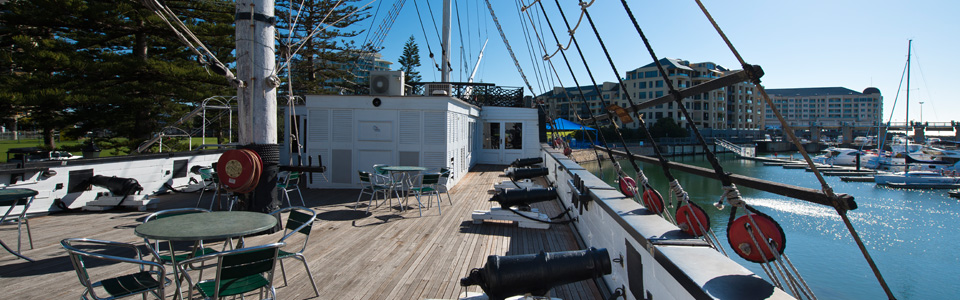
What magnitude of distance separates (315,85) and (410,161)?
17123mm

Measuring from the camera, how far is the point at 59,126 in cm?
1437

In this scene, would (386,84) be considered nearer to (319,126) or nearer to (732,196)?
(319,126)

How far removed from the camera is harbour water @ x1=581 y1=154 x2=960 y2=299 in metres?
11.4

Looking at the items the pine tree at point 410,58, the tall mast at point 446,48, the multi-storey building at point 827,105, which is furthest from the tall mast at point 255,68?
the multi-storey building at point 827,105

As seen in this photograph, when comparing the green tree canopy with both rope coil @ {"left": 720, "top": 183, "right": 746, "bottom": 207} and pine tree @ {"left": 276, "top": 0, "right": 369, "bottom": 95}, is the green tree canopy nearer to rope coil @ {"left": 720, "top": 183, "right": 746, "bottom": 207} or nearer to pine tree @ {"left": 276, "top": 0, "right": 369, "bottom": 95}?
pine tree @ {"left": 276, "top": 0, "right": 369, "bottom": 95}

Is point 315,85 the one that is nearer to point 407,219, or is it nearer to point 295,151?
point 295,151

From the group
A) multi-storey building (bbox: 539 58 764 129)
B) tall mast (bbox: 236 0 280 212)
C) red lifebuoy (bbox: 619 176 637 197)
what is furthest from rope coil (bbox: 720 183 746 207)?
multi-storey building (bbox: 539 58 764 129)

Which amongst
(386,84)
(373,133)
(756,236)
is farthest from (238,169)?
(386,84)

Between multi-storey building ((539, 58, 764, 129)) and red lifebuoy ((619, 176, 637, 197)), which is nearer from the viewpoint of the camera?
red lifebuoy ((619, 176, 637, 197))

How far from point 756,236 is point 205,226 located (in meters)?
3.08

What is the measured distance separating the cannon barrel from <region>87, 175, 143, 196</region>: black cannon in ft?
18.7

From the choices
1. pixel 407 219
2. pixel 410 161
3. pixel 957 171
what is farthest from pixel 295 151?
pixel 957 171

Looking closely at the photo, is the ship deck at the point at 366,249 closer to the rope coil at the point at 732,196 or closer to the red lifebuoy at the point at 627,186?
the red lifebuoy at the point at 627,186

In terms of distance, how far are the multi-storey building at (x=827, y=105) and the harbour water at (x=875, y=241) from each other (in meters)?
110
